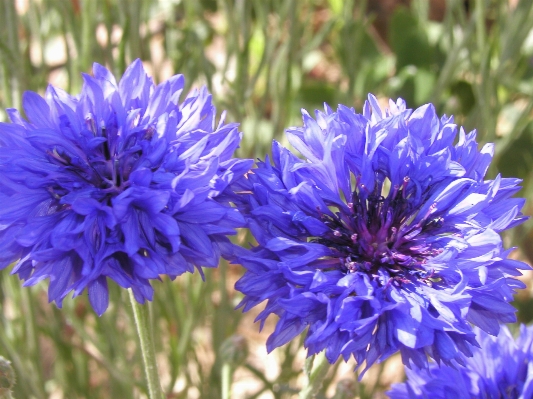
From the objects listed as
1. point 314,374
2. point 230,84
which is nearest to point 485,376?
point 314,374

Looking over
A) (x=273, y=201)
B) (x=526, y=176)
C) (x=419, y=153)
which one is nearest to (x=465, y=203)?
(x=419, y=153)

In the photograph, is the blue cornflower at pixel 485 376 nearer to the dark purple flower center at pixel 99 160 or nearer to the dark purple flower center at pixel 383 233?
the dark purple flower center at pixel 383 233

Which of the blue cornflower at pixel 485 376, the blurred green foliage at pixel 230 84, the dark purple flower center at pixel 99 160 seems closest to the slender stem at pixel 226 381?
the blurred green foliage at pixel 230 84

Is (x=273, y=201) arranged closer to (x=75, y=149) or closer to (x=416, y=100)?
(x=75, y=149)

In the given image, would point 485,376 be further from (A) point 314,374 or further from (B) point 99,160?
(B) point 99,160

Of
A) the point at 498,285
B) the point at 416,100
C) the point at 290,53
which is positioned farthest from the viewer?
the point at 416,100
